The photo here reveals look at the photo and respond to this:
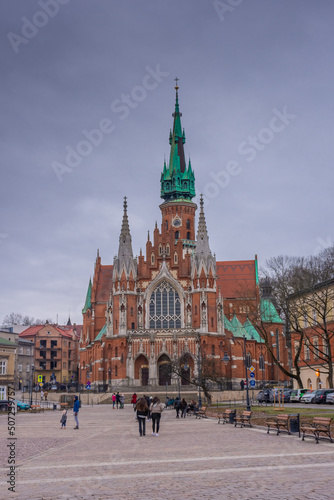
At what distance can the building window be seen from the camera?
3063 inches

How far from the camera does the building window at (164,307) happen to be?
7781cm

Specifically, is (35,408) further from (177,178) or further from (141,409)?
(177,178)

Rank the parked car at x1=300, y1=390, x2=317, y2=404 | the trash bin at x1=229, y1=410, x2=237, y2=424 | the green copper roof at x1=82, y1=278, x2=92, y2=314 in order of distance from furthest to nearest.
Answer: the green copper roof at x1=82, y1=278, x2=92, y2=314, the parked car at x1=300, y1=390, x2=317, y2=404, the trash bin at x1=229, y1=410, x2=237, y2=424

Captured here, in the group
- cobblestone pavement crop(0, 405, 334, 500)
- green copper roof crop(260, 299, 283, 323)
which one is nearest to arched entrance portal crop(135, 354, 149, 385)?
green copper roof crop(260, 299, 283, 323)

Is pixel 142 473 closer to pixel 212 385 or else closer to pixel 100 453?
pixel 100 453

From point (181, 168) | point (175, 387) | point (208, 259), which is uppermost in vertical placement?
point (181, 168)

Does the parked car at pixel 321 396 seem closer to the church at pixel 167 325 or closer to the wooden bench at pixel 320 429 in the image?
the church at pixel 167 325

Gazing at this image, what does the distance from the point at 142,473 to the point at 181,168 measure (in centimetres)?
9298

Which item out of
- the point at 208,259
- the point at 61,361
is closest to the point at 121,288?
the point at 208,259

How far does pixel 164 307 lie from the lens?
78.6 m

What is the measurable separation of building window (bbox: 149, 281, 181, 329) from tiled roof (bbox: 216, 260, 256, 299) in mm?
15868

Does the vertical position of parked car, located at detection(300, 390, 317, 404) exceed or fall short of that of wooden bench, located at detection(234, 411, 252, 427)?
it falls short

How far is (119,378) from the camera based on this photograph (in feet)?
243

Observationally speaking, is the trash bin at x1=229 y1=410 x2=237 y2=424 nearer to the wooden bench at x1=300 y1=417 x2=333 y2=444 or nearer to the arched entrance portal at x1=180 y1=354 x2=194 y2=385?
the wooden bench at x1=300 y1=417 x2=333 y2=444
